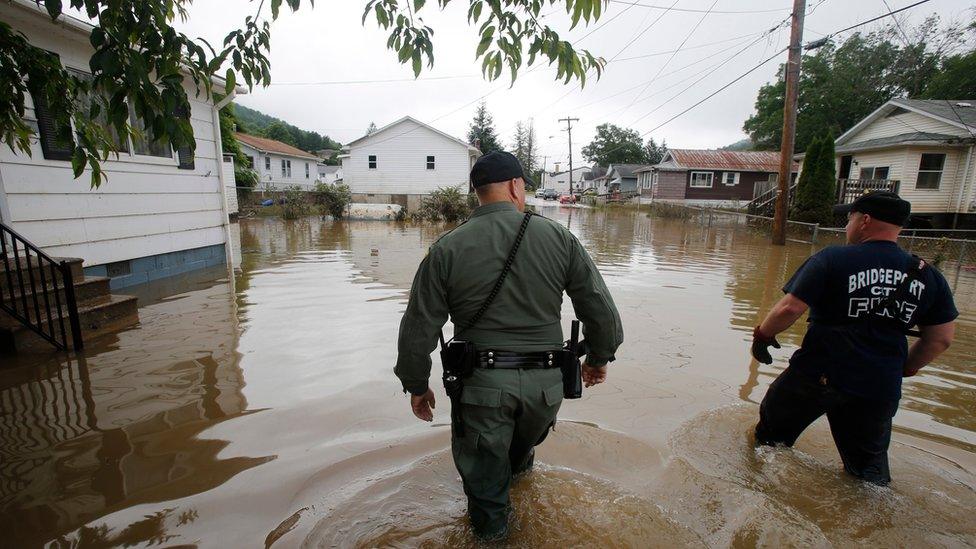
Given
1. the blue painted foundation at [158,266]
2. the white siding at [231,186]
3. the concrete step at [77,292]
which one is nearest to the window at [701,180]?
the white siding at [231,186]

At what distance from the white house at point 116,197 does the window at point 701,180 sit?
3417 cm

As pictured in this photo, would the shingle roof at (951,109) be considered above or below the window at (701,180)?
above

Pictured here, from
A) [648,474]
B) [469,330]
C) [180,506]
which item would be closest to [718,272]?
[648,474]

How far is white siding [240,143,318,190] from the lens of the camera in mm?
34438

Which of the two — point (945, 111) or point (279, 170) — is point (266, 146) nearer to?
point (279, 170)

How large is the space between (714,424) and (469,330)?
8.63ft

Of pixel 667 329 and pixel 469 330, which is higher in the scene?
pixel 469 330

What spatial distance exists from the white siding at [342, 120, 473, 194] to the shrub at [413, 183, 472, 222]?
30.3ft

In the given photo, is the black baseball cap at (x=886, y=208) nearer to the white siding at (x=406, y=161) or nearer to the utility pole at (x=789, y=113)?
the utility pole at (x=789, y=113)

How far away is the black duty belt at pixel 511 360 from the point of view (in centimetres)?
218

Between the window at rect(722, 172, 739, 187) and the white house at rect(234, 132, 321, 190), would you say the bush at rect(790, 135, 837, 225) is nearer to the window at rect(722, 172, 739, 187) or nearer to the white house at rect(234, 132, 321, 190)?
the window at rect(722, 172, 739, 187)

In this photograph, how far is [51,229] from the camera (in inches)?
248

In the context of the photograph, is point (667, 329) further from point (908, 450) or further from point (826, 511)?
point (826, 511)

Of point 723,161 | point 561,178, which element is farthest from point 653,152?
point 723,161
